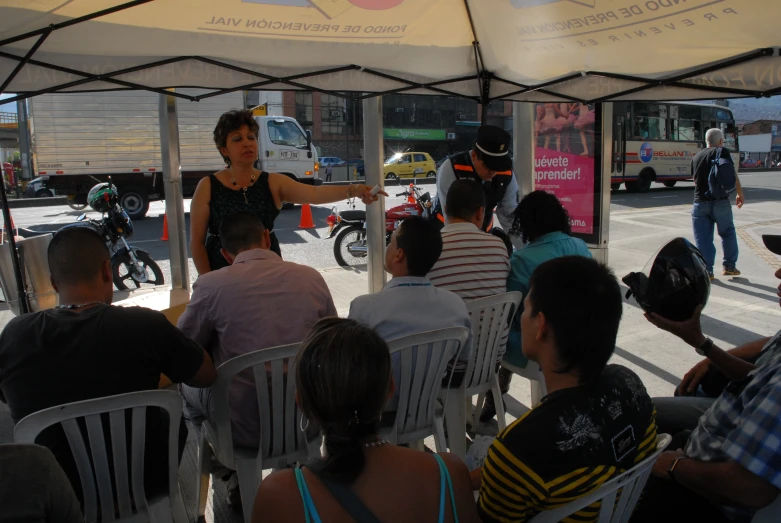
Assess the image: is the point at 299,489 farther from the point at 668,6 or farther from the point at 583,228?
the point at 583,228

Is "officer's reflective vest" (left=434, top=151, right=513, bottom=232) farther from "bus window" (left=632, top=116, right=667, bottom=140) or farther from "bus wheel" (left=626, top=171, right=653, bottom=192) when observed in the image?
"bus wheel" (left=626, top=171, right=653, bottom=192)

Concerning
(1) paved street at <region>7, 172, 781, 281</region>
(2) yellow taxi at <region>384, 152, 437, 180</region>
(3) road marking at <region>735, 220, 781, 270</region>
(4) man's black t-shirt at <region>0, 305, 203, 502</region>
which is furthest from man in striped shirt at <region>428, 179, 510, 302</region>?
(2) yellow taxi at <region>384, 152, 437, 180</region>

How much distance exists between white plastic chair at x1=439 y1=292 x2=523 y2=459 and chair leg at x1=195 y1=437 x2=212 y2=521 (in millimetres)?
1116

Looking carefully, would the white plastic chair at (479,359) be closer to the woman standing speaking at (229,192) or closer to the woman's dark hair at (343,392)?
the woman standing speaking at (229,192)

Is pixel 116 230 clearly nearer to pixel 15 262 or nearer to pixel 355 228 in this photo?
pixel 15 262

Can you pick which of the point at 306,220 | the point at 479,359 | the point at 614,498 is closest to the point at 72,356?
the point at 614,498

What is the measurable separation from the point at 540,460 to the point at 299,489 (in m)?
0.55

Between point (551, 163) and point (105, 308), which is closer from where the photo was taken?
point (105, 308)

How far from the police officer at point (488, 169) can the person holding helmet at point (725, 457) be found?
2.15m

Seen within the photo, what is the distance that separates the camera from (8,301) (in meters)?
3.81

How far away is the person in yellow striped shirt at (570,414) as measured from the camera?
1.28 m

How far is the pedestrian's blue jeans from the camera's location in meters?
6.61

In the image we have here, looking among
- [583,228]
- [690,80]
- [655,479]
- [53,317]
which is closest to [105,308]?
[53,317]

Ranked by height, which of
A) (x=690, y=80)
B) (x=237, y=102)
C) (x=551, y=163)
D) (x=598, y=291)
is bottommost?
(x=598, y=291)
